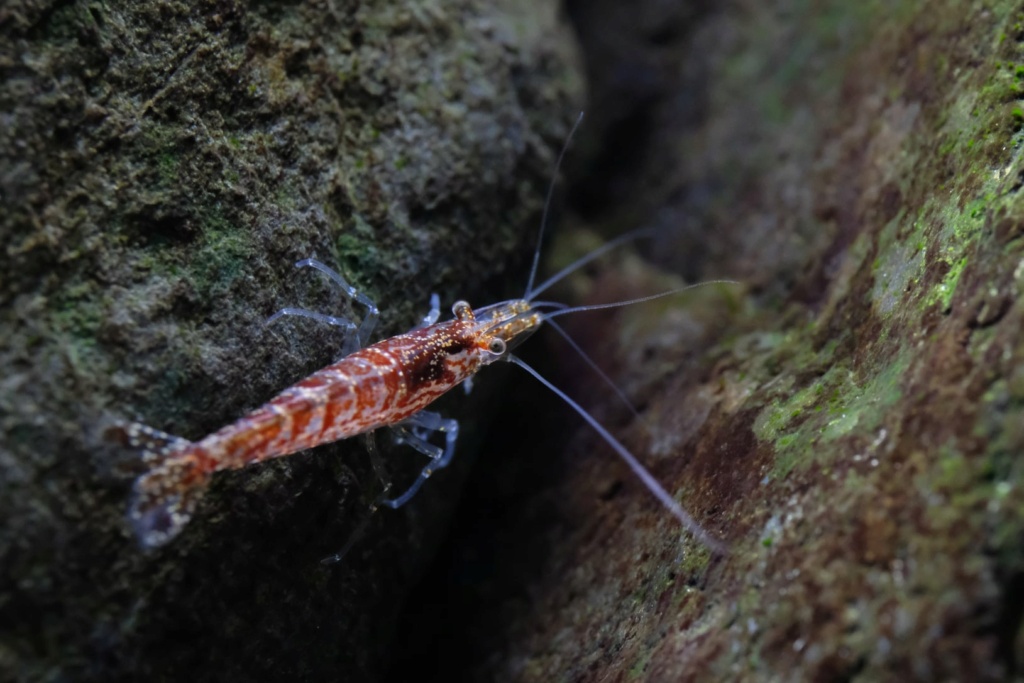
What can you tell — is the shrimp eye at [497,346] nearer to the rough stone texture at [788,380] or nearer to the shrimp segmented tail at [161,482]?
the rough stone texture at [788,380]

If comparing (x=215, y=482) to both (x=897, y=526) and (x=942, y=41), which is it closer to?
(x=897, y=526)

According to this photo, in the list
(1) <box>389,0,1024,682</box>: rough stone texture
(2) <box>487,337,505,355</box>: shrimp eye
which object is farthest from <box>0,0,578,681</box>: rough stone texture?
(1) <box>389,0,1024,682</box>: rough stone texture

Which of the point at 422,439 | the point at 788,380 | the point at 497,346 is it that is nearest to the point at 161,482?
the point at 422,439

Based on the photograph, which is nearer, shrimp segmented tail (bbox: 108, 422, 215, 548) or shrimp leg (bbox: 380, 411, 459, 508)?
shrimp segmented tail (bbox: 108, 422, 215, 548)

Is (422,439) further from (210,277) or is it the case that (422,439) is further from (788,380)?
(788,380)

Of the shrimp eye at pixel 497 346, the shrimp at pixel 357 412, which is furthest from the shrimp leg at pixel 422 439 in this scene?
the shrimp eye at pixel 497 346

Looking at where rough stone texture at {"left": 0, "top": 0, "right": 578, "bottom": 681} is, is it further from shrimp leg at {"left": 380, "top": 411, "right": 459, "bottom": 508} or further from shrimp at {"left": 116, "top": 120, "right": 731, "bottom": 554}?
shrimp leg at {"left": 380, "top": 411, "right": 459, "bottom": 508}
